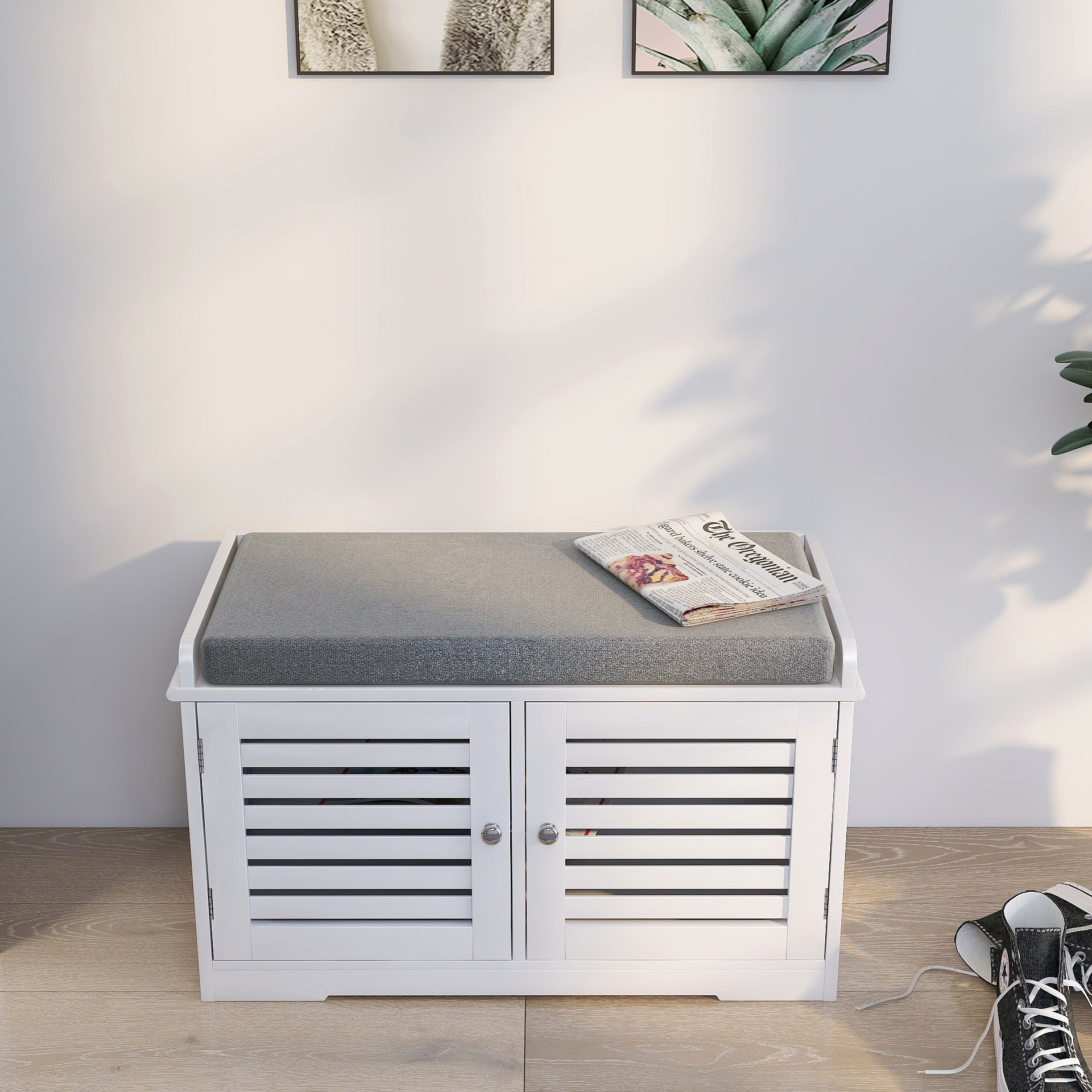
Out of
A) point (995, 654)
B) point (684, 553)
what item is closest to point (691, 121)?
point (684, 553)

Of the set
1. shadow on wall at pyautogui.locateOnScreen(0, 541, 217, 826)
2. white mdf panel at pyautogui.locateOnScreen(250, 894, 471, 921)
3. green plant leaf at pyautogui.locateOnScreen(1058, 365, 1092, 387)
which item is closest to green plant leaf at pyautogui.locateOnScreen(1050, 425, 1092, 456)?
green plant leaf at pyautogui.locateOnScreen(1058, 365, 1092, 387)

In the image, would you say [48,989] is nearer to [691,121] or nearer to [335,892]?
[335,892]

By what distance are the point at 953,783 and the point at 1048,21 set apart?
1.24 meters

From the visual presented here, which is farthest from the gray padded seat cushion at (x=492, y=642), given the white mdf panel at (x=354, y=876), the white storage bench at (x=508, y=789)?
the white mdf panel at (x=354, y=876)

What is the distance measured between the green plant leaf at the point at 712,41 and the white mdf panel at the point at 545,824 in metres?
0.97

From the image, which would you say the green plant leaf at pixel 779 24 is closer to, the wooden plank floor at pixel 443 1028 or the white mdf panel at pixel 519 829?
the white mdf panel at pixel 519 829

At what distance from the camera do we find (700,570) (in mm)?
1652

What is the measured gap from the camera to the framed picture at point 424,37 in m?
1.69

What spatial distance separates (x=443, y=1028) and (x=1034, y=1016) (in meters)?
0.78

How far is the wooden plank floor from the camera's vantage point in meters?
1.51

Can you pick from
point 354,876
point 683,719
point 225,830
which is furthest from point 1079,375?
point 225,830

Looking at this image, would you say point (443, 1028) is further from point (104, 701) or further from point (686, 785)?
point (104, 701)

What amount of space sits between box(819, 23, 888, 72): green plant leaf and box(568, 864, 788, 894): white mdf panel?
45.5 inches

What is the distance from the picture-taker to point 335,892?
5.29 ft
